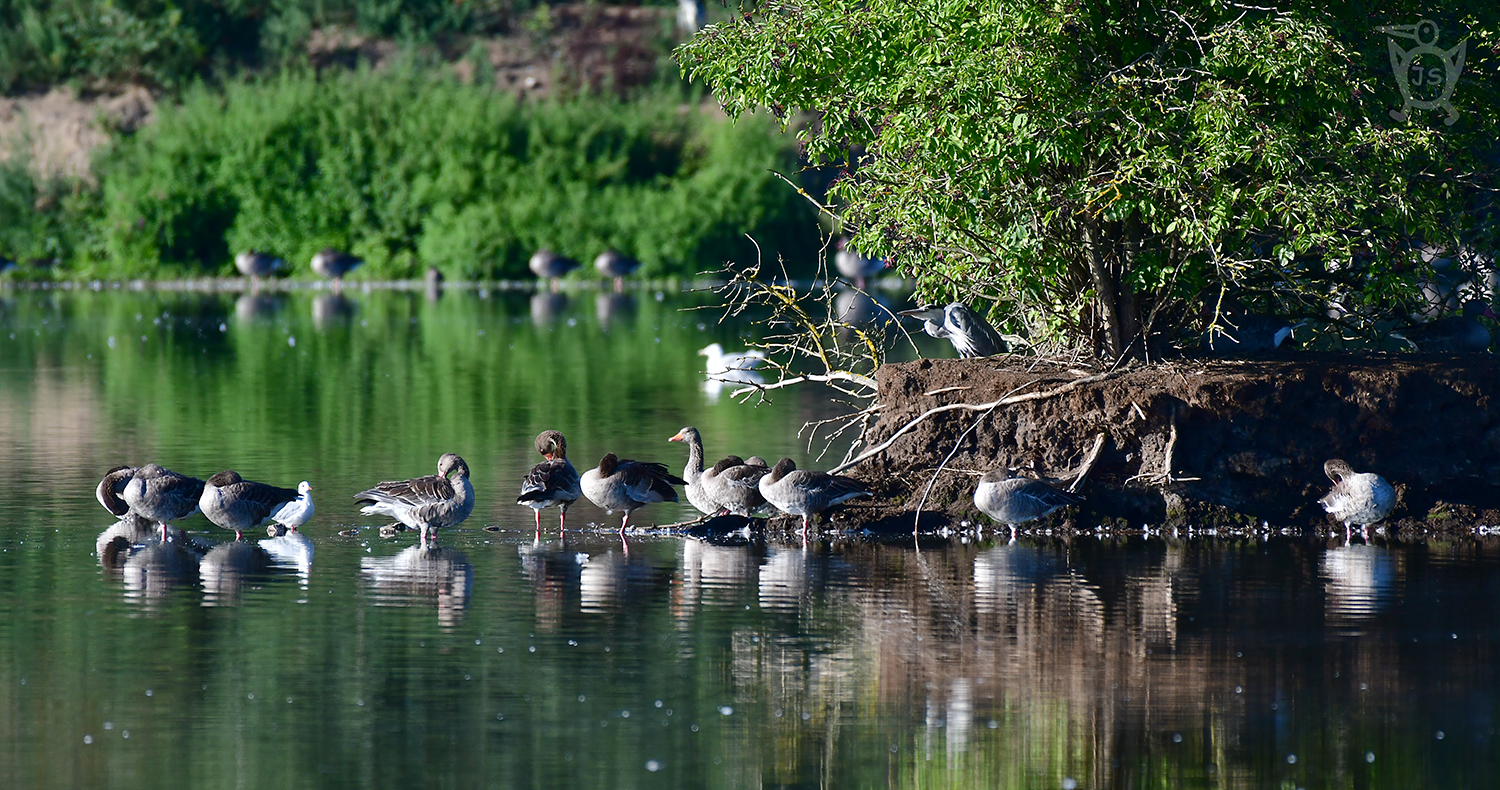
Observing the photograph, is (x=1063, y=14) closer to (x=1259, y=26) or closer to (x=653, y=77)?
(x=1259, y=26)

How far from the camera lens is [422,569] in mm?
13344

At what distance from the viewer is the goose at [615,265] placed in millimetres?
50719

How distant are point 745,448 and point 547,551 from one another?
5.77m

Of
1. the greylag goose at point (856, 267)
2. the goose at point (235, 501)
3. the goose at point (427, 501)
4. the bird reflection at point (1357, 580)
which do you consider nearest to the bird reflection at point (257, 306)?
the greylag goose at point (856, 267)

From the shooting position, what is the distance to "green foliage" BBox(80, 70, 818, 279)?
174 ft

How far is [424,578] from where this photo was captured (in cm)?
1298

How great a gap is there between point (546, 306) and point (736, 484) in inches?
1168

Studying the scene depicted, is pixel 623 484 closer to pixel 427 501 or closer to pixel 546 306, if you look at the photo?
pixel 427 501

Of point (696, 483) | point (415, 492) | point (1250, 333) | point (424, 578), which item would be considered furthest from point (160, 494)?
point (1250, 333)

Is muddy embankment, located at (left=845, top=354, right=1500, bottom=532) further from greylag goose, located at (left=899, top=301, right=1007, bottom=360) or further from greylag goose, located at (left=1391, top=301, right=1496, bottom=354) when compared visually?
greylag goose, located at (left=1391, top=301, right=1496, bottom=354)

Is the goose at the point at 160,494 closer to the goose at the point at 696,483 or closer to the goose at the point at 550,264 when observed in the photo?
the goose at the point at 696,483

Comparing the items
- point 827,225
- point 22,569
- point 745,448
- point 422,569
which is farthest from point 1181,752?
point 827,225

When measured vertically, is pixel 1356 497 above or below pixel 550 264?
below

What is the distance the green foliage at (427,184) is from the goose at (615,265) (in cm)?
162
